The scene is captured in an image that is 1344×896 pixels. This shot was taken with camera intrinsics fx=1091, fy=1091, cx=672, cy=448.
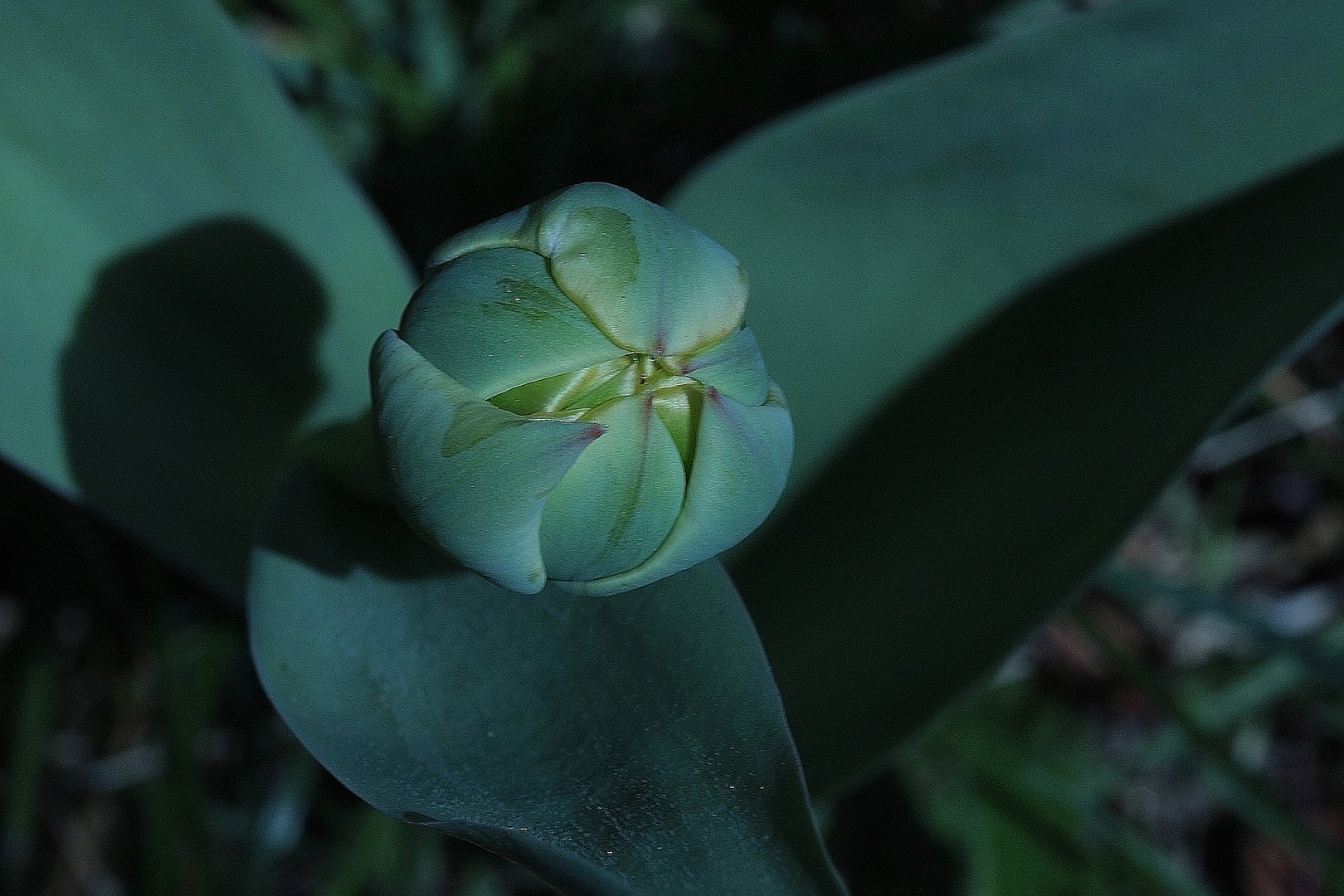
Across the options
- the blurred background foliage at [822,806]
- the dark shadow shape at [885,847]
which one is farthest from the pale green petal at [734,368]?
the dark shadow shape at [885,847]

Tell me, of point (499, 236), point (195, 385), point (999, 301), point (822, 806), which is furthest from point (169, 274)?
point (822, 806)

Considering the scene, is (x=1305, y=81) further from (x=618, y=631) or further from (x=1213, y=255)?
(x=618, y=631)

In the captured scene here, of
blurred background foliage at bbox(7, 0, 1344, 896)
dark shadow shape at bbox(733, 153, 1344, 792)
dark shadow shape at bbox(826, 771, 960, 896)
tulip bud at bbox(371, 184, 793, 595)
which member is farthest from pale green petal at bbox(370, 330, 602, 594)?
dark shadow shape at bbox(826, 771, 960, 896)

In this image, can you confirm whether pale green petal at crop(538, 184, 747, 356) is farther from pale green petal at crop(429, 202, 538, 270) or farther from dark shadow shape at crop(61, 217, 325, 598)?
dark shadow shape at crop(61, 217, 325, 598)

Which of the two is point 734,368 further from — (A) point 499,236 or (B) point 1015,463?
(B) point 1015,463

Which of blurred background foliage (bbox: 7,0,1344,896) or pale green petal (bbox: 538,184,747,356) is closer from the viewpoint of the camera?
pale green petal (bbox: 538,184,747,356)

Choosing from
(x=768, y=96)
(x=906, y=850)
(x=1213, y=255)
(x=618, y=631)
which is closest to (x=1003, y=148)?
(x=1213, y=255)
